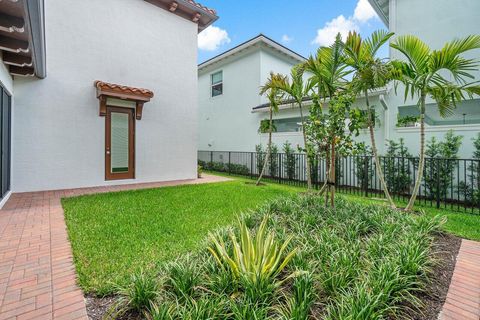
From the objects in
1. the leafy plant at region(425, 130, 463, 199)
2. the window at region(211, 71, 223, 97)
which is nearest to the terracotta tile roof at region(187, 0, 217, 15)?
the window at region(211, 71, 223, 97)

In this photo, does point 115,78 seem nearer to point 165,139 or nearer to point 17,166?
point 165,139

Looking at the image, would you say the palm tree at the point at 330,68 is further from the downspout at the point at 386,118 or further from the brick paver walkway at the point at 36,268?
the brick paver walkway at the point at 36,268

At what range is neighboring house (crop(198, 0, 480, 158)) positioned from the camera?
838 centimetres

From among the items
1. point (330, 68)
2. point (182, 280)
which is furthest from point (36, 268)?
point (330, 68)

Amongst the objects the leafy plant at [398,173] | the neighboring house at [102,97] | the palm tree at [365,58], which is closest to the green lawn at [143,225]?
the leafy plant at [398,173]

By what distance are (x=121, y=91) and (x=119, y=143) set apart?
6.36 feet

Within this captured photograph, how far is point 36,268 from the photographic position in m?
3.06

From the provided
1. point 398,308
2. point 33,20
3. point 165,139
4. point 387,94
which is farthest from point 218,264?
point 387,94

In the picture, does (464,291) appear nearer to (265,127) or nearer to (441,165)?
(441,165)

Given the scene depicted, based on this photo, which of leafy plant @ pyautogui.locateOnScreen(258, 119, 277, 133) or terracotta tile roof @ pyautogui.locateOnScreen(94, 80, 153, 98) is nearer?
terracotta tile roof @ pyautogui.locateOnScreen(94, 80, 153, 98)

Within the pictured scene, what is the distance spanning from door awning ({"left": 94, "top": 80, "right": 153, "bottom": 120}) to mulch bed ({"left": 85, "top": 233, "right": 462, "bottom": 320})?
7471 mm

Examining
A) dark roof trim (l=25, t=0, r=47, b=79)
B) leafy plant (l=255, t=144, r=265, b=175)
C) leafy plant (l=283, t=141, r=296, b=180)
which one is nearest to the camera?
dark roof trim (l=25, t=0, r=47, b=79)

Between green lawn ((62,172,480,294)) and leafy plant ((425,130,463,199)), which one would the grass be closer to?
green lawn ((62,172,480,294))

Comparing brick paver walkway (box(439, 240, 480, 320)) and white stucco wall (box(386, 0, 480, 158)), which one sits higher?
white stucco wall (box(386, 0, 480, 158))
